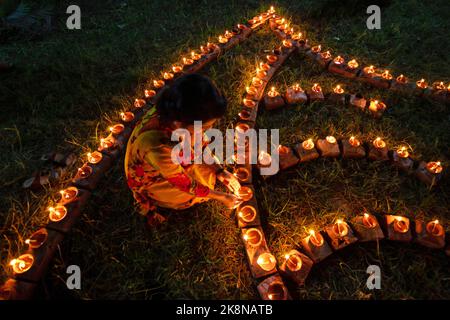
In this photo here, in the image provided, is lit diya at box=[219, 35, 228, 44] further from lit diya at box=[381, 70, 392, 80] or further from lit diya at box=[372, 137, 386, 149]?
lit diya at box=[372, 137, 386, 149]

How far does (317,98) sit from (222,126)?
5.03 ft

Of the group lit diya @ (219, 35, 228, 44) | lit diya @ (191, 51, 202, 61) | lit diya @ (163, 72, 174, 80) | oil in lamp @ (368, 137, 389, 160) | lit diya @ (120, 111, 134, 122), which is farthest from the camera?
lit diya @ (219, 35, 228, 44)

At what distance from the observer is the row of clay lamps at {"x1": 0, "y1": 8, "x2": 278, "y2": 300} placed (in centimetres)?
236

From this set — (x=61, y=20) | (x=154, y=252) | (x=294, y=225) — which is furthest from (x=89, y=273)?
(x=61, y=20)

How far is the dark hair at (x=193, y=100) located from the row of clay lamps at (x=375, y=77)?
361 centimetres

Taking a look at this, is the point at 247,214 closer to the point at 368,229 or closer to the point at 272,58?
the point at 368,229

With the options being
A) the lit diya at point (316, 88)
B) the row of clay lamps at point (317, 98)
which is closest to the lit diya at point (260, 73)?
the row of clay lamps at point (317, 98)

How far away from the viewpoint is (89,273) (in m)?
2.66

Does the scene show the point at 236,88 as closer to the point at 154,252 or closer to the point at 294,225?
the point at 294,225

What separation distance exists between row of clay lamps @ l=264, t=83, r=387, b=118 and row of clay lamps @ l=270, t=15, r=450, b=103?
1.70 ft


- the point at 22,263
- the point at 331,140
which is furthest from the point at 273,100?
the point at 22,263

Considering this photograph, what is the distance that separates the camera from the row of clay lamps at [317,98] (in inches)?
163

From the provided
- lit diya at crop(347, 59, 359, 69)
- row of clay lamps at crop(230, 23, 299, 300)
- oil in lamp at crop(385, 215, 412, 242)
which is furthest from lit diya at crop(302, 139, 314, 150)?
lit diya at crop(347, 59, 359, 69)

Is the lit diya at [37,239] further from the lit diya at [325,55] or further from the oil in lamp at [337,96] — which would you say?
the lit diya at [325,55]
